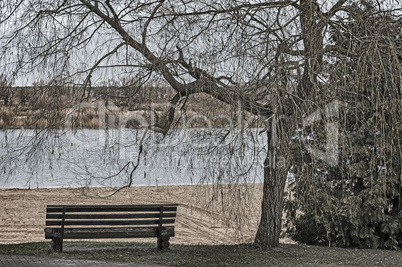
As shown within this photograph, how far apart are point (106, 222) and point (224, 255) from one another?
1.93 m

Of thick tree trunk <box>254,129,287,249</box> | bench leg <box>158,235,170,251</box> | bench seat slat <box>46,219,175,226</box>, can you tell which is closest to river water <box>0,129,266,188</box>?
bench seat slat <box>46,219,175,226</box>

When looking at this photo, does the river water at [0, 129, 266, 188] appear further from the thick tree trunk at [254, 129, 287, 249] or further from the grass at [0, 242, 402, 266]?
the thick tree trunk at [254, 129, 287, 249]

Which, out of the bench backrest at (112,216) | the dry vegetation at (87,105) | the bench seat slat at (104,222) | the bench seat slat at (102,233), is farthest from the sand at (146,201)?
the dry vegetation at (87,105)

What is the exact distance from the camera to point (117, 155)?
8836 millimetres

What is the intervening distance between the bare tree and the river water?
430 mm

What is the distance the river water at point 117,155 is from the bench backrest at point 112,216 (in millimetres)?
448

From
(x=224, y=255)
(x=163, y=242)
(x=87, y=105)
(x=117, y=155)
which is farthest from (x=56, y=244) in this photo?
(x=224, y=255)

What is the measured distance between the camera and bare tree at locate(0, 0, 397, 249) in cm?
676

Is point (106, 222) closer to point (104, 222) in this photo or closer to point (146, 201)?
point (104, 222)

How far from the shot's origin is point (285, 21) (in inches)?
289

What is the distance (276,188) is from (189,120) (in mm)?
2484

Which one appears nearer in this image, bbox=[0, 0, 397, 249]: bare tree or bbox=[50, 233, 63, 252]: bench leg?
bbox=[0, 0, 397, 249]: bare tree

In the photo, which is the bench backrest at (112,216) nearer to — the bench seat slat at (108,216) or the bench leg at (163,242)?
the bench seat slat at (108,216)

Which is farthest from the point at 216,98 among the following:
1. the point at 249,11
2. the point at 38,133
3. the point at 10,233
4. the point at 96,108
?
the point at 10,233
